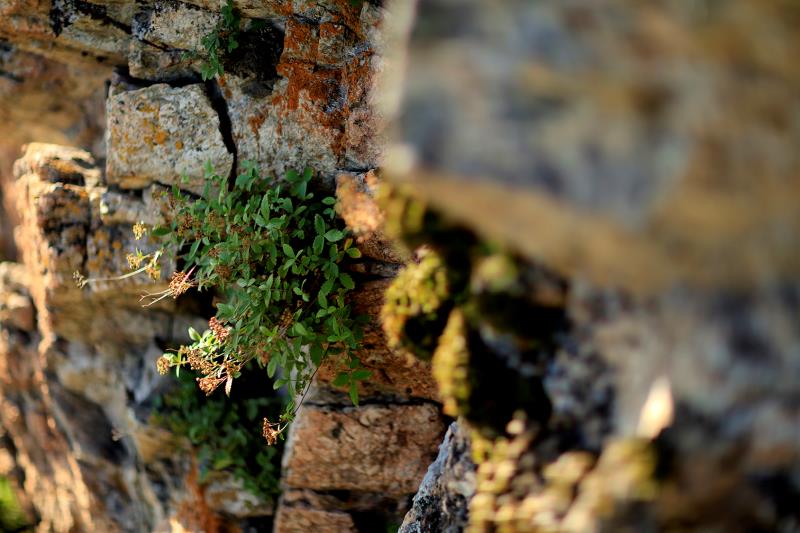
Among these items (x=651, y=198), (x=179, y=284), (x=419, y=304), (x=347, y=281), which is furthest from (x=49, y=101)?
(x=651, y=198)

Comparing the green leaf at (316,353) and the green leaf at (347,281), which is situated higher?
the green leaf at (347,281)

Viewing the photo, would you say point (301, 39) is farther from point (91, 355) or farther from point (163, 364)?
point (91, 355)

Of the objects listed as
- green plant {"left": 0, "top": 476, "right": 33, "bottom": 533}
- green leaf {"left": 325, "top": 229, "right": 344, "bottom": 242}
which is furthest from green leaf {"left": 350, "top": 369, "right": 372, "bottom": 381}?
green plant {"left": 0, "top": 476, "right": 33, "bottom": 533}

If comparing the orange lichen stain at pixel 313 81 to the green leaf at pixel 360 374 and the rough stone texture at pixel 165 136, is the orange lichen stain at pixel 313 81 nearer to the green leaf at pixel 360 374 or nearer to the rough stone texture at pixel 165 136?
the rough stone texture at pixel 165 136

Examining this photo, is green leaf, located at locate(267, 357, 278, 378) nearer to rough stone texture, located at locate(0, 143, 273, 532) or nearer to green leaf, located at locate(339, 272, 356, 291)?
green leaf, located at locate(339, 272, 356, 291)

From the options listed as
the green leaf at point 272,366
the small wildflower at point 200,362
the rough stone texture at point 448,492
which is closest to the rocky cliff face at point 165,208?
the green leaf at point 272,366

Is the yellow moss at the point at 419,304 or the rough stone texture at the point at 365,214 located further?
the rough stone texture at the point at 365,214

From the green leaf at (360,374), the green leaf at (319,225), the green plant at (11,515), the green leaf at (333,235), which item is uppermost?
the green leaf at (319,225)
